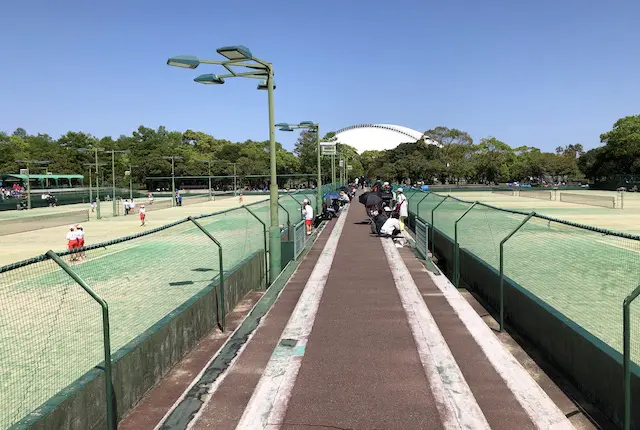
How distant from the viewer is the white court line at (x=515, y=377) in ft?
17.6

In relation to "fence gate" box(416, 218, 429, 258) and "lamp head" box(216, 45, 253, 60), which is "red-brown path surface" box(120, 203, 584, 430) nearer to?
"fence gate" box(416, 218, 429, 258)

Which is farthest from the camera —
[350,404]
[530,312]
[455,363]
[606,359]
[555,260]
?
[555,260]

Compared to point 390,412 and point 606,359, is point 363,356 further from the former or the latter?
point 606,359

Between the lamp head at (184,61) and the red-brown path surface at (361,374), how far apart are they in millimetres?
5187

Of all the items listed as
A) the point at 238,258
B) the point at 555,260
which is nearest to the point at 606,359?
the point at 555,260

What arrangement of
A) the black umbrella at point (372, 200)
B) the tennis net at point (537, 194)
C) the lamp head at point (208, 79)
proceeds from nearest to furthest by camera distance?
the lamp head at point (208, 79) < the black umbrella at point (372, 200) < the tennis net at point (537, 194)

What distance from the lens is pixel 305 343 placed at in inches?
310

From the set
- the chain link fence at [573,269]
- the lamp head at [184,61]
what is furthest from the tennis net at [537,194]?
the lamp head at [184,61]

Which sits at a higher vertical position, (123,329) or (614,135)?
(614,135)

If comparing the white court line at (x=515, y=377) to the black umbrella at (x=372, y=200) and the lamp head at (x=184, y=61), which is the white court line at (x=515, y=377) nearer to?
the lamp head at (x=184, y=61)

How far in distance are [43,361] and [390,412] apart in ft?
13.9

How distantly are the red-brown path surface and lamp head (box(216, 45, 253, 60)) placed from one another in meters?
4.99

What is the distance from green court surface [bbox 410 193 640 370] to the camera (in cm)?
786

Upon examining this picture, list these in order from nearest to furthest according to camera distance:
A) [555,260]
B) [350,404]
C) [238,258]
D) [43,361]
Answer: [350,404] → [43,361] → [555,260] → [238,258]
